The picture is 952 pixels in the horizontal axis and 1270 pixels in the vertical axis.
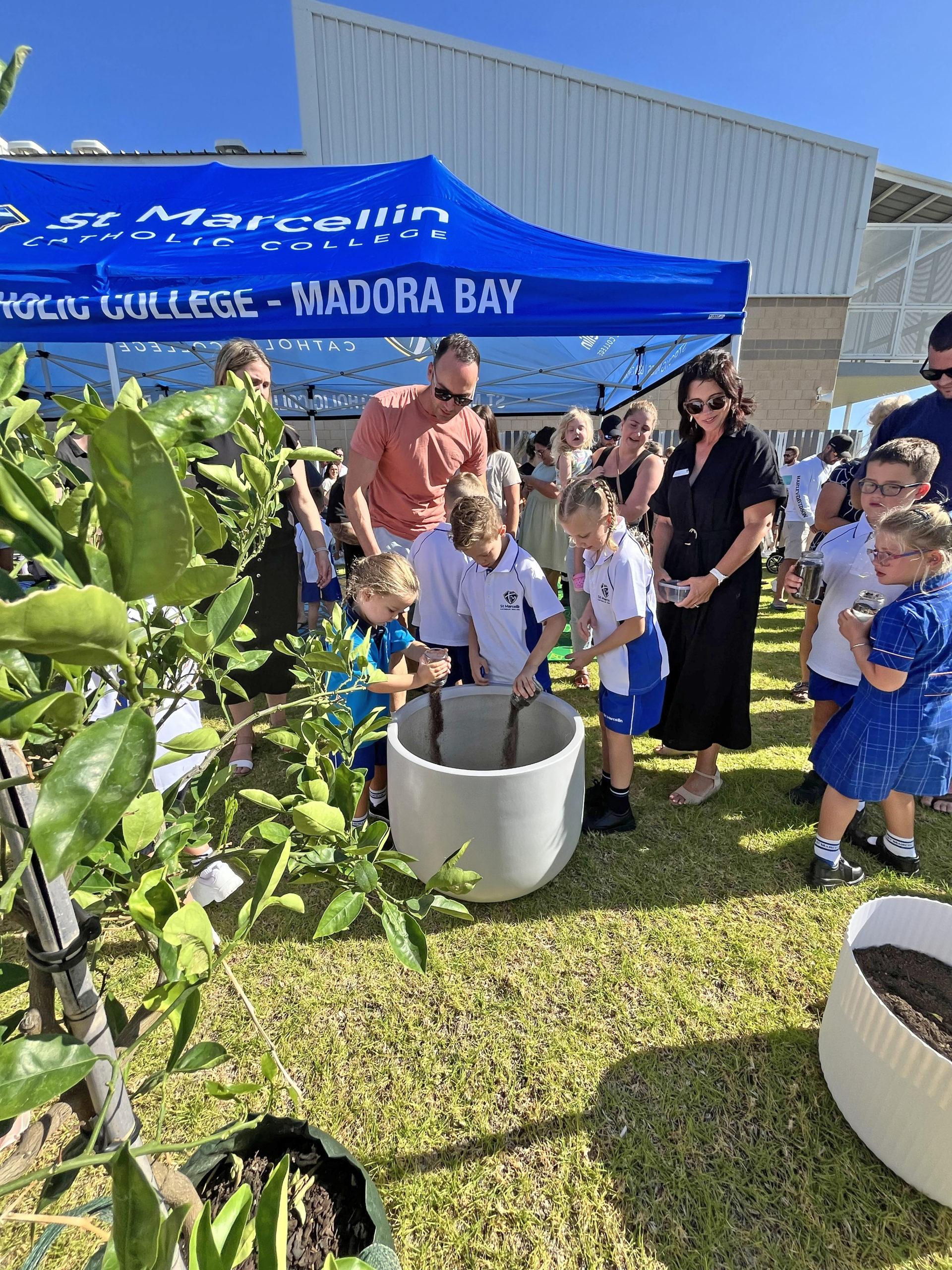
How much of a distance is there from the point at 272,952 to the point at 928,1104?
173 cm

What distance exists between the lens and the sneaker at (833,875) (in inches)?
84.5

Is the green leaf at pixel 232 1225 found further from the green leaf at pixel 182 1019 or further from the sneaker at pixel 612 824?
the sneaker at pixel 612 824

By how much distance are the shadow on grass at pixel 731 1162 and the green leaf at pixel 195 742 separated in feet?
4.61

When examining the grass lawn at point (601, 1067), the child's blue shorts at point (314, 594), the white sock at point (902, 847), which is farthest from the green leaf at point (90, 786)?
the child's blue shorts at point (314, 594)

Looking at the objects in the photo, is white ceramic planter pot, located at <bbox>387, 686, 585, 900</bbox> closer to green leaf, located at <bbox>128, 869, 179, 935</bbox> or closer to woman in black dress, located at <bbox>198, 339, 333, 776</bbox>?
woman in black dress, located at <bbox>198, 339, 333, 776</bbox>

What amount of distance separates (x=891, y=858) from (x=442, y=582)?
6.73 ft

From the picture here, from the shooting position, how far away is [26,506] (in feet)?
0.95

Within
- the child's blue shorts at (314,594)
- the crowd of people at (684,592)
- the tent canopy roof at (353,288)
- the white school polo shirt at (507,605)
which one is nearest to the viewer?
the crowd of people at (684,592)

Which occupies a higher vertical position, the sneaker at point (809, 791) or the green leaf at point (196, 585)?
the green leaf at point (196, 585)

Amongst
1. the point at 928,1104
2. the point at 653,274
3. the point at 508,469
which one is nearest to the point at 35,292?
the point at 508,469

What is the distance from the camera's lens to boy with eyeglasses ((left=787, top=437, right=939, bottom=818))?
2213 millimetres

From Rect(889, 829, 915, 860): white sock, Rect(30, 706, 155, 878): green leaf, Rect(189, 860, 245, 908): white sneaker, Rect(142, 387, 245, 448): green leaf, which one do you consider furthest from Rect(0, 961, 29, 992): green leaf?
Rect(889, 829, 915, 860): white sock

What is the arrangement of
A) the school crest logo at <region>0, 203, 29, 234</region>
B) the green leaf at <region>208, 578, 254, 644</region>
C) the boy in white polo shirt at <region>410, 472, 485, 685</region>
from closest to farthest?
the green leaf at <region>208, 578, 254, 644</region>
the boy in white polo shirt at <region>410, 472, 485, 685</region>
the school crest logo at <region>0, 203, 29, 234</region>

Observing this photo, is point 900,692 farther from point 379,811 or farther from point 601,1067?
point 379,811
